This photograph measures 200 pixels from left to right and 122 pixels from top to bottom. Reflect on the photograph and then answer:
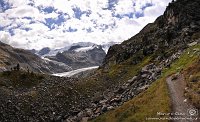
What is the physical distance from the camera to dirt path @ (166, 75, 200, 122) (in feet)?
168

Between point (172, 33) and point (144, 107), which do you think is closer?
point (144, 107)

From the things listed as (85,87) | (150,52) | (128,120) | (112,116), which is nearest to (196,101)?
(128,120)

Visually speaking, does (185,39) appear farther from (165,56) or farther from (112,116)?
(112,116)

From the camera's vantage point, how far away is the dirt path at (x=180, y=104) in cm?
5112

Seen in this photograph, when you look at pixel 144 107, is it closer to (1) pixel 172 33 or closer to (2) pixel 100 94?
(2) pixel 100 94

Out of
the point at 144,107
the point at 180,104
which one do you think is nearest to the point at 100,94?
the point at 144,107

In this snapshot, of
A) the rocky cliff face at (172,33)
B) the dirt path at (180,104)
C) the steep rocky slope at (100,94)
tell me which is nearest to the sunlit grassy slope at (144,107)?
the steep rocky slope at (100,94)

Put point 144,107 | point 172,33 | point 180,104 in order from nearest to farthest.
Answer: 1. point 180,104
2. point 144,107
3. point 172,33

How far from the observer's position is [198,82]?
2464 inches

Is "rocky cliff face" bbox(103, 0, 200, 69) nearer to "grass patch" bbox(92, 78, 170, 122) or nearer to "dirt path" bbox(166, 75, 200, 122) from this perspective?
"dirt path" bbox(166, 75, 200, 122)

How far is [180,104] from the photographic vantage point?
188 feet

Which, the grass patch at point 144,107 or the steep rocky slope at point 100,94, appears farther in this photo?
the steep rocky slope at point 100,94

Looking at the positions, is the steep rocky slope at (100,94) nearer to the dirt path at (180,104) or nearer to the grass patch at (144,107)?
the grass patch at (144,107)

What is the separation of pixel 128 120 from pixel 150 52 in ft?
274
